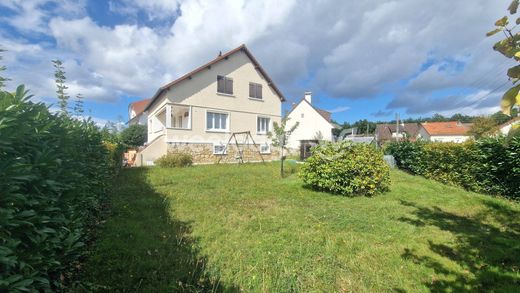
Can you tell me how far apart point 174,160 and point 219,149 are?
176 inches

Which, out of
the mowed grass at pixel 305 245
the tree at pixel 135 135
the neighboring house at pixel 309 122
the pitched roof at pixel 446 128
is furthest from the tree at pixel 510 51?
the pitched roof at pixel 446 128

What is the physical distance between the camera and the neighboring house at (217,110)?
58.0ft

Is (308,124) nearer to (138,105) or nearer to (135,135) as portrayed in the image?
(135,135)

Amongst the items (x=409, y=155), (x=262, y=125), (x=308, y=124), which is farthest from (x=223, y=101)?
(x=308, y=124)

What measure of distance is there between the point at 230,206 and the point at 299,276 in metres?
3.57

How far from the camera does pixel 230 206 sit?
22.0 feet

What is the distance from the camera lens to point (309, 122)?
34844 mm

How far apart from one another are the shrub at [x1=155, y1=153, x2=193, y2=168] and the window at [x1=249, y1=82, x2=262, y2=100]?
7.79m

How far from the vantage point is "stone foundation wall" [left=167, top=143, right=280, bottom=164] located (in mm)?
17802

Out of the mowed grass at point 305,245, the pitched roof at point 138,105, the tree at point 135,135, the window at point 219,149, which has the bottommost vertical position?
the mowed grass at point 305,245

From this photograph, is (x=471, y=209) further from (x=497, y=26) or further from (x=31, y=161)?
(x=31, y=161)

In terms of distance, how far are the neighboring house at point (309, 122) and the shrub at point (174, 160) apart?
715 inches

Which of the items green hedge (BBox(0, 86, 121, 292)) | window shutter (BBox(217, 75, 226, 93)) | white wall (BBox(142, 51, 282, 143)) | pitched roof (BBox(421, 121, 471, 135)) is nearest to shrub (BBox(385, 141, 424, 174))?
white wall (BBox(142, 51, 282, 143))

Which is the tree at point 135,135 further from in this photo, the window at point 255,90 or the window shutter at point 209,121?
the window at point 255,90
